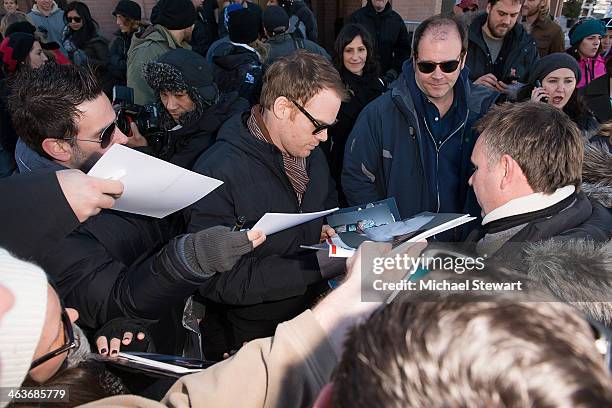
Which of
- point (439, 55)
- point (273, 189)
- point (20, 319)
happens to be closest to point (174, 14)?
point (439, 55)

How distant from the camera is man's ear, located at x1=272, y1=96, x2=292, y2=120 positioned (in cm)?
213

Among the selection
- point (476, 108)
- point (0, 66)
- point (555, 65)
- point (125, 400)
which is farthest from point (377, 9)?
point (125, 400)

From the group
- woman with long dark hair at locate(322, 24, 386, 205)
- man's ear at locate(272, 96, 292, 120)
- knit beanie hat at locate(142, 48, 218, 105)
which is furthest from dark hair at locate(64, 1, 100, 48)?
man's ear at locate(272, 96, 292, 120)

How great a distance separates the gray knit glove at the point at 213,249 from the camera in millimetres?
1585

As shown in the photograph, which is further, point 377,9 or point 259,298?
point 377,9

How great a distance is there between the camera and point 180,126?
9.74ft

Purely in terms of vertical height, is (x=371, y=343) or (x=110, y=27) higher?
(x=110, y=27)

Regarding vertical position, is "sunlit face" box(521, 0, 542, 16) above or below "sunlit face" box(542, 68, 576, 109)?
above

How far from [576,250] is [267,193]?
1.31 meters

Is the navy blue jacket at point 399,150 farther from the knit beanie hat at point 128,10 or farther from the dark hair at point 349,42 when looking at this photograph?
the knit beanie hat at point 128,10

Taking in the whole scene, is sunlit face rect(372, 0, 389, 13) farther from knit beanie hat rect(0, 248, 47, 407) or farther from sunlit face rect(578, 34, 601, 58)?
knit beanie hat rect(0, 248, 47, 407)

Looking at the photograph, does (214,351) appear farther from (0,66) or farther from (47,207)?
(0,66)

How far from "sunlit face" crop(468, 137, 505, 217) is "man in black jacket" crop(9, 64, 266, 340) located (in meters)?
0.96

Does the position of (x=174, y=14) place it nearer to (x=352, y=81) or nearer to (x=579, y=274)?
(x=352, y=81)
